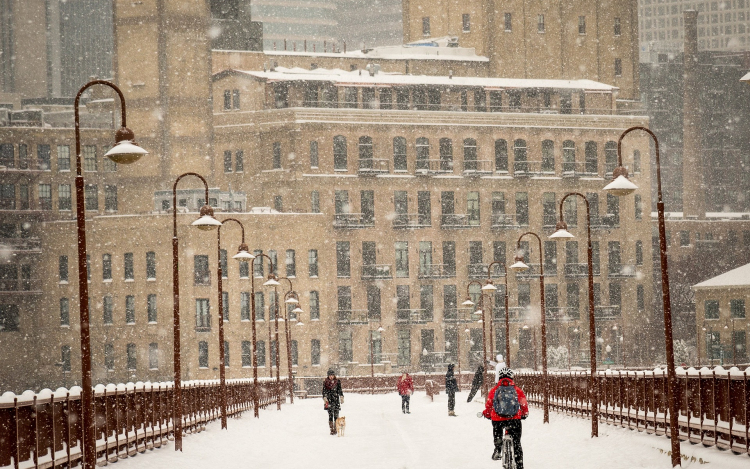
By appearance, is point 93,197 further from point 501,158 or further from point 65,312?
point 501,158

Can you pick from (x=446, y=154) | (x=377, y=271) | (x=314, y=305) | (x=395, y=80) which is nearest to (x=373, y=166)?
(x=446, y=154)

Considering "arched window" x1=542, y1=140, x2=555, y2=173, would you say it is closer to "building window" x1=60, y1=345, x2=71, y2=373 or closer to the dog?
"building window" x1=60, y1=345, x2=71, y2=373

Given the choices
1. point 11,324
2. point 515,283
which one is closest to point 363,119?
point 515,283

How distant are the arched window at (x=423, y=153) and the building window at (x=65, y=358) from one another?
107 ft

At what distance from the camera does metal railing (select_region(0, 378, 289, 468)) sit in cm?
1633

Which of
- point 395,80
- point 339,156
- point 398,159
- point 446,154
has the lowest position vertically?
point 398,159

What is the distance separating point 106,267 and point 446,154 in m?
30.2

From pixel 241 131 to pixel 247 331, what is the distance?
65.4 ft

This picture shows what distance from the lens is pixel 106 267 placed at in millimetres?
86938

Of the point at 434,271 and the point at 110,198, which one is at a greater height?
the point at 110,198

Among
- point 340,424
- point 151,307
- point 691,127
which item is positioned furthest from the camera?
point 691,127

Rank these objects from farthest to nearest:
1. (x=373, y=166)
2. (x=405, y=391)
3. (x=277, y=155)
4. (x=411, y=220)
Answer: (x=411, y=220)
(x=373, y=166)
(x=277, y=155)
(x=405, y=391)

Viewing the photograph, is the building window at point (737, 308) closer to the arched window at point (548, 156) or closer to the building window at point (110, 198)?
the arched window at point (548, 156)

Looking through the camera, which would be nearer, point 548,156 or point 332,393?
point 332,393
